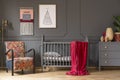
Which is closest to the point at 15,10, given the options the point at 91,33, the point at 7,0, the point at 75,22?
the point at 7,0

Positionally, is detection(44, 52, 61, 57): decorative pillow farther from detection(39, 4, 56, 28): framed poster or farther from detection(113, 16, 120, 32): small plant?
detection(113, 16, 120, 32): small plant

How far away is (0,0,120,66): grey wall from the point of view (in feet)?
23.9

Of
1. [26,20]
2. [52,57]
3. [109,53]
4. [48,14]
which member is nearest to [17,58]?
[52,57]

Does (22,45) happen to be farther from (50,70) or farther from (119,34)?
(119,34)

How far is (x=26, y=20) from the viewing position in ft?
23.8

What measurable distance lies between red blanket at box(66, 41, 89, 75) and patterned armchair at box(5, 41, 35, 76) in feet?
3.04

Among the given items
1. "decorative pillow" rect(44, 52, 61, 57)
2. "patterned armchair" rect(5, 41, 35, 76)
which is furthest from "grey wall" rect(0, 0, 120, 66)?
"decorative pillow" rect(44, 52, 61, 57)

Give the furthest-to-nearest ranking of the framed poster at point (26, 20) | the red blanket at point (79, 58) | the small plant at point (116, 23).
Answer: the framed poster at point (26, 20), the small plant at point (116, 23), the red blanket at point (79, 58)

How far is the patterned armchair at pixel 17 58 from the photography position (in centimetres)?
619

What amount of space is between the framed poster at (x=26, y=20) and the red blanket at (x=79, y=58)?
147 cm

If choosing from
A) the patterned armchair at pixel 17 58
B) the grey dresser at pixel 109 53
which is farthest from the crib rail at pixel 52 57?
the grey dresser at pixel 109 53

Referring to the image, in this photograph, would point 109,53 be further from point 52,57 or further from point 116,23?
point 52,57

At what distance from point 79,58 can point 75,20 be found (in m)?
1.32

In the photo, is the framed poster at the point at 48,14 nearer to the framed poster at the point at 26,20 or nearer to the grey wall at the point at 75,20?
the grey wall at the point at 75,20
